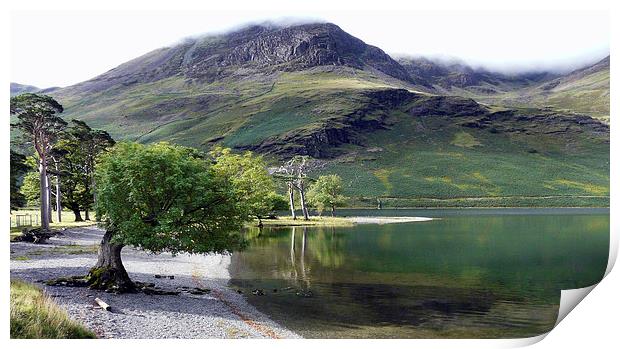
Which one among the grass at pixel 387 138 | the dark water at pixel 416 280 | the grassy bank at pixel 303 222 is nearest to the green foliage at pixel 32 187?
the dark water at pixel 416 280

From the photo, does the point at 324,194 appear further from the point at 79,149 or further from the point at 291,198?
the point at 79,149

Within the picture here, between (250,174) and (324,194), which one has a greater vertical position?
(250,174)

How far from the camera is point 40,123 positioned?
905 inches

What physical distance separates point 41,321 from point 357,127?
111 metres

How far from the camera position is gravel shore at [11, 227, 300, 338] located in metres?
12.0

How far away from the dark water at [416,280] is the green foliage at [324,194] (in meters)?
12.6

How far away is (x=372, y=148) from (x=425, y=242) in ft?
252

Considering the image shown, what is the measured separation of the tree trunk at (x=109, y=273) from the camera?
14469 mm

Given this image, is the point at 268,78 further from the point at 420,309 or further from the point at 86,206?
the point at 420,309

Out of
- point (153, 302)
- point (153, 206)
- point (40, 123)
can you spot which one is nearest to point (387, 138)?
point (40, 123)

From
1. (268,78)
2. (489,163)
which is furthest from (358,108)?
(268,78)

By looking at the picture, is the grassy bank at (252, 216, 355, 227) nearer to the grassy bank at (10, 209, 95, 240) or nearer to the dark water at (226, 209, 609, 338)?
the dark water at (226, 209, 609, 338)

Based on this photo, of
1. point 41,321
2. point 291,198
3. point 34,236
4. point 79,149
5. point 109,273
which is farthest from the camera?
point 291,198

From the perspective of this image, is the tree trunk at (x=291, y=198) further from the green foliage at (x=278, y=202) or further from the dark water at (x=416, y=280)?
the dark water at (x=416, y=280)
